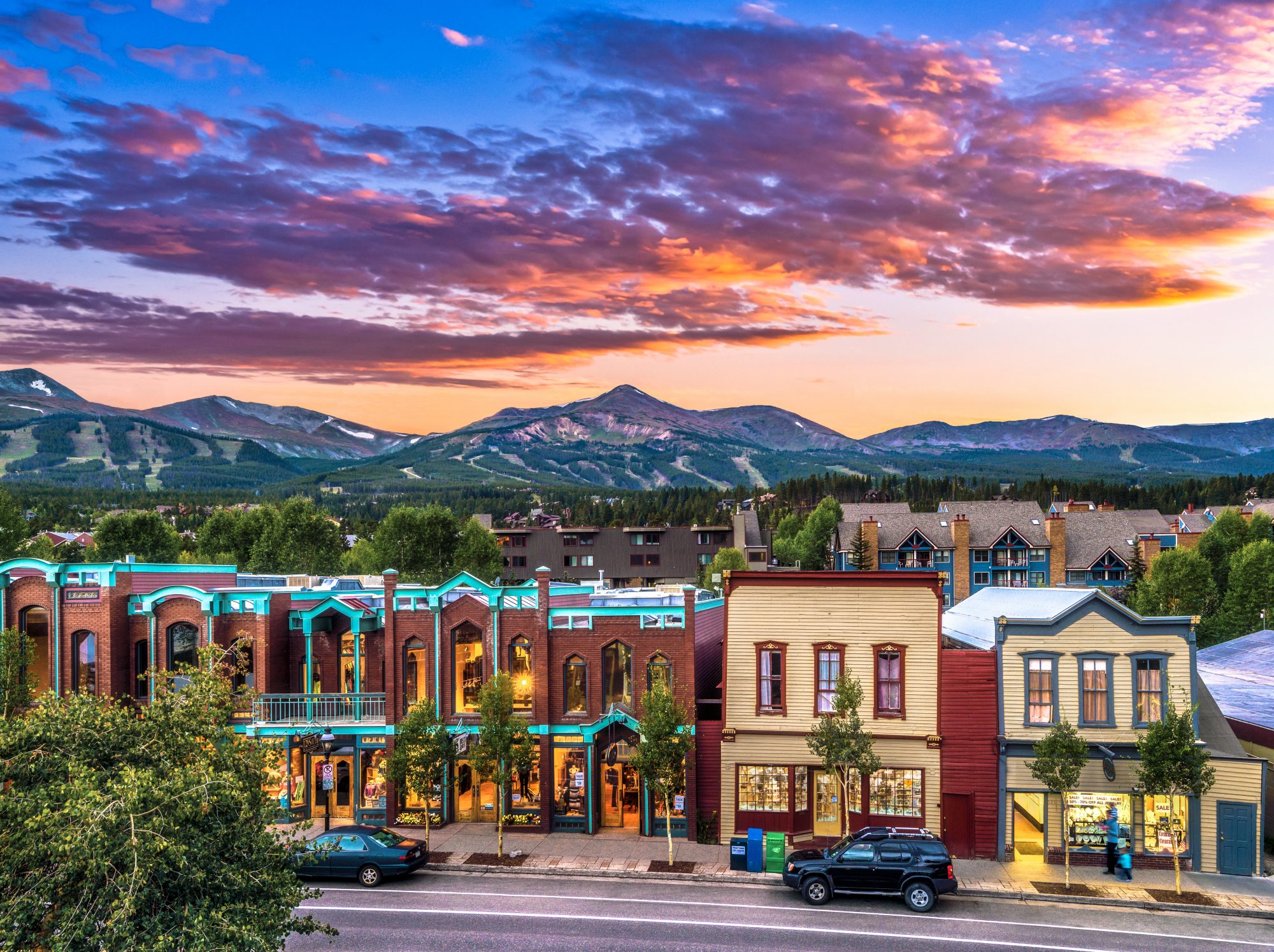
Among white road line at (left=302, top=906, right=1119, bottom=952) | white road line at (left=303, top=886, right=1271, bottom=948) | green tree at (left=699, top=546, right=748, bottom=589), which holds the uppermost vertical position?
green tree at (left=699, top=546, right=748, bottom=589)

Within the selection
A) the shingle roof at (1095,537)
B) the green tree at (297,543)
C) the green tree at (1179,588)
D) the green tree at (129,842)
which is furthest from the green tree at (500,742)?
the shingle roof at (1095,537)

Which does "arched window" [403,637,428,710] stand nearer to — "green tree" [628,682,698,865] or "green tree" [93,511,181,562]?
"green tree" [628,682,698,865]

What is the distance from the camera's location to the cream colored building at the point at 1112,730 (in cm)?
2911

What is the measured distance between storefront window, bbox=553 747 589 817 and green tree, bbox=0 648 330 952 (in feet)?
55.6

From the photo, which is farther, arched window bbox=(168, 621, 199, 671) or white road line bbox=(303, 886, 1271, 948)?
arched window bbox=(168, 621, 199, 671)

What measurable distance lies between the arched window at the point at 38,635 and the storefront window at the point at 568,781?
2001 cm

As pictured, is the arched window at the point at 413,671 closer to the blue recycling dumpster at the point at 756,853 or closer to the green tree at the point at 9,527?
the blue recycling dumpster at the point at 756,853

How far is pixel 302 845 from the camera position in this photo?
17.8m

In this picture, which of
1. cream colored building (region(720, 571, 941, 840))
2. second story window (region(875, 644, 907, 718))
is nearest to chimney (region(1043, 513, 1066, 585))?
cream colored building (region(720, 571, 941, 840))

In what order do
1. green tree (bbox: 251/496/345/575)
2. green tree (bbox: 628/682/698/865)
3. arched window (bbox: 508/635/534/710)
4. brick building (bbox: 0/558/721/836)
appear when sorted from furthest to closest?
green tree (bbox: 251/496/345/575) < arched window (bbox: 508/635/534/710) < brick building (bbox: 0/558/721/836) < green tree (bbox: 628/682/698/865)

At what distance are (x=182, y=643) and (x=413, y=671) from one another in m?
9.62

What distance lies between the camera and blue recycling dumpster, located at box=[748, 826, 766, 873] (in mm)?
28969

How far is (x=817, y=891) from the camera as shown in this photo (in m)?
26.2

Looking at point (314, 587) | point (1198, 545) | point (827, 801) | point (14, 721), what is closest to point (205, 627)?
point (314, 587)
